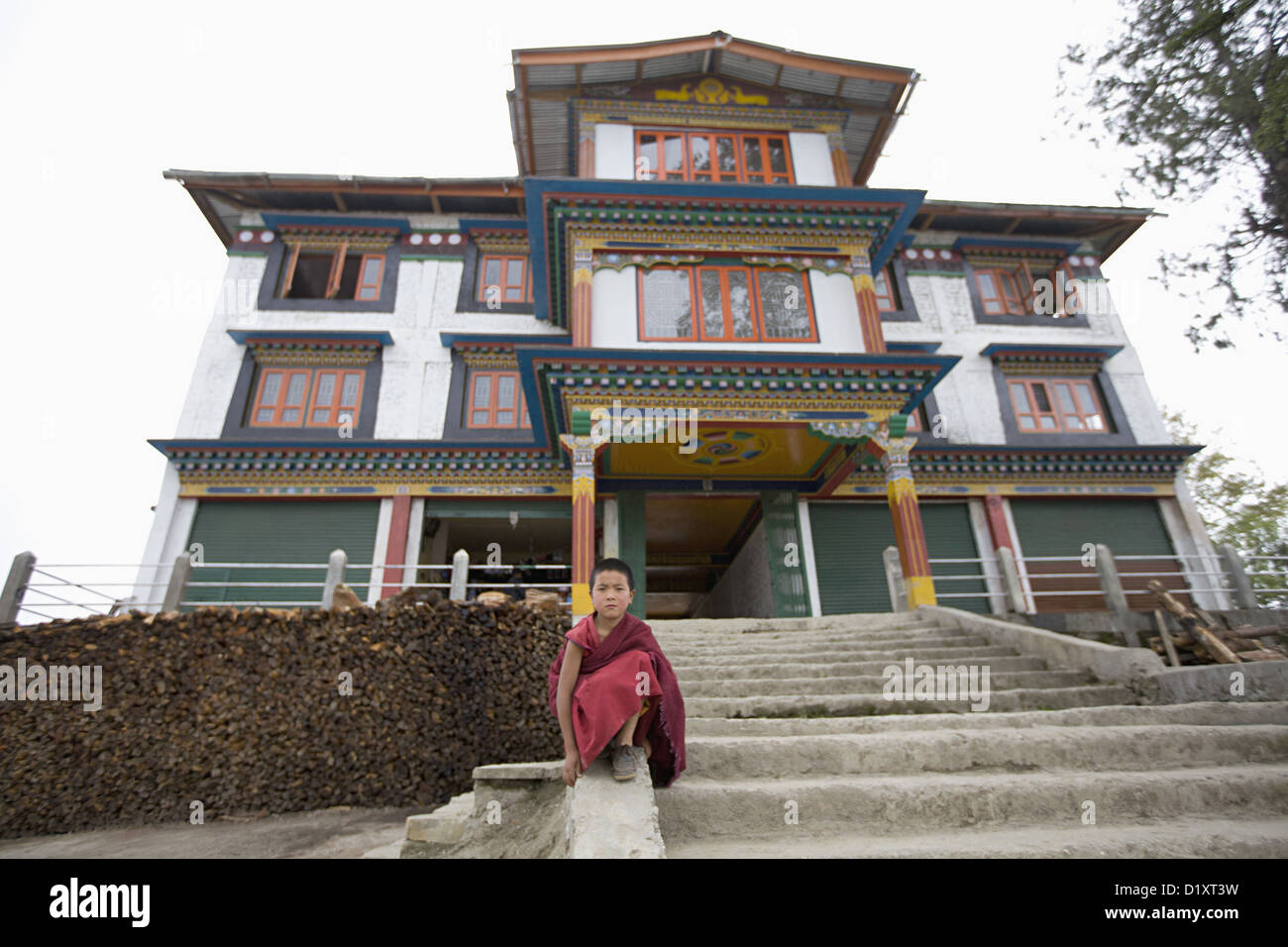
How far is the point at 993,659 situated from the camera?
257 inches

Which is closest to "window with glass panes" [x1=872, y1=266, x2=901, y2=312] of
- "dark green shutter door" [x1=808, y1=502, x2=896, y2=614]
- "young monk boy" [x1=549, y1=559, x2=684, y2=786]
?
"dark green shutter door" [x1=808, y1=502, x2=896, y2=614]

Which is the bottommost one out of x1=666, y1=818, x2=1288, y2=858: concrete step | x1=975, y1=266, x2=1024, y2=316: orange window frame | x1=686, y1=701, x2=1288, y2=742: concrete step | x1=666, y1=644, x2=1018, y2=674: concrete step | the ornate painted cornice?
x1=666, y1=818, x2=1288, y2=858: concrete step

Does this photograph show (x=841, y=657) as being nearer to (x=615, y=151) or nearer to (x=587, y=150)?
(x=615, y=151)

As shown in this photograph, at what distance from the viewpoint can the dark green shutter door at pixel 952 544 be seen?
13.3 m

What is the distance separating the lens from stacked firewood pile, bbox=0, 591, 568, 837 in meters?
6.47

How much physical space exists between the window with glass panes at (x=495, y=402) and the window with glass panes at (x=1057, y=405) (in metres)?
11.4

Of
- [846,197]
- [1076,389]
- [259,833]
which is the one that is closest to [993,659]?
[259,833]

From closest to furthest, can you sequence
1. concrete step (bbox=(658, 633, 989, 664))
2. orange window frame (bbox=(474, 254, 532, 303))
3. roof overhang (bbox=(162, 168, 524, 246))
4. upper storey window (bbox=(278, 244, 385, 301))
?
concrete step (bbox=(658, 633, 989, 664)) < roof overhang (bbox=(162, 168, 524, 246)) < upper storey window (bbox=(278, 244, 385, 301)) < orange window frame (bbox=(474, 254, 532, 303))

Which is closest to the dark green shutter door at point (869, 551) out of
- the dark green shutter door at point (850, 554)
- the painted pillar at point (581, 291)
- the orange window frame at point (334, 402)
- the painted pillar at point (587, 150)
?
the dark green shutter door at point (850, 554)

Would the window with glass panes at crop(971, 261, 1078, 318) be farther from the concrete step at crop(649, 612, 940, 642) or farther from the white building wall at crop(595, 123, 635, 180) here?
the concrete step at crop(649, 612, 940, 642)

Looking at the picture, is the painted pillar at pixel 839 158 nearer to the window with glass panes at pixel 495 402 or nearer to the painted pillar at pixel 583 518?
the window with glass panes at pixel 495 402

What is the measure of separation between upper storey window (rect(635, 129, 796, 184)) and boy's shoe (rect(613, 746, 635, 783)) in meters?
12.0

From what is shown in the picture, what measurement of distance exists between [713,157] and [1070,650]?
36.5ft
